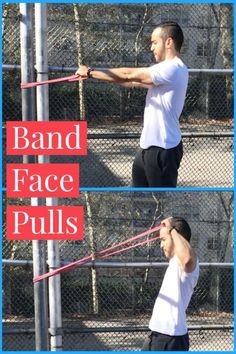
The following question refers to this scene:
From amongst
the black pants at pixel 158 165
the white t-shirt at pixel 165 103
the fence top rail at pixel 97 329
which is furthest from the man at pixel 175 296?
the fence top rail at pixel 97 329

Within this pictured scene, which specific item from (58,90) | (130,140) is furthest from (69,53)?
(130,140)

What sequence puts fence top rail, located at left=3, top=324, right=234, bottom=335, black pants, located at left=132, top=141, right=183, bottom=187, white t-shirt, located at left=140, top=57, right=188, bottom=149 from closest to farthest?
1. white t-shirt, located at left=140, top=57, right=188, bottom=149
2. black pants, located at left=132, top=141, right=183, bottom=187
3. fence top rail, located at left=3, top=324, right=234, bottom=335

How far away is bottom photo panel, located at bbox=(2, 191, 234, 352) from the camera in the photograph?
12.6 feet

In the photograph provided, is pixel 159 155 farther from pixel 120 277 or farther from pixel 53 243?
pixel 120 277

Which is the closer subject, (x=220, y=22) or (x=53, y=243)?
(x=53, y=243)

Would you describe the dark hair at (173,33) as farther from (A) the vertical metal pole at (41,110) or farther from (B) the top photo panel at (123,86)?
(B) the top photo panel at (123,86)

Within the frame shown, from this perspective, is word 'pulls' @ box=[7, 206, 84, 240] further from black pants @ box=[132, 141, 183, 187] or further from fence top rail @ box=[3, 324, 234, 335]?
fence top rail @ box=[3, 324, 234, 335]

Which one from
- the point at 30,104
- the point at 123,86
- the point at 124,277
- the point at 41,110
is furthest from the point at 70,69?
the point at 124,277

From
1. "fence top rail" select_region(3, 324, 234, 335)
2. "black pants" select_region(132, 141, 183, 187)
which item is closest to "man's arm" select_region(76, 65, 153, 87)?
"black pants" select_region(132, 141, 183, 187)

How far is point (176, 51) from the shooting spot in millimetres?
2896

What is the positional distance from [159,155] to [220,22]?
161cm

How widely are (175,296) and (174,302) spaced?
0.8 inches

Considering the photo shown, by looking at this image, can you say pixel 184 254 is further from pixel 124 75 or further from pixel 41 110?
pixel 41 110

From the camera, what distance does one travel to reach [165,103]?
9.46 ft
